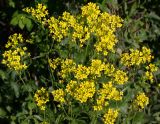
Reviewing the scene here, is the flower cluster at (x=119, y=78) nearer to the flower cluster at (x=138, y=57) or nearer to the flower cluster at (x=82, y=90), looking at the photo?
the flower cluster at (x=138, y=57)

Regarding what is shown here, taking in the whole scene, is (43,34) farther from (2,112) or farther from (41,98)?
(2,112)

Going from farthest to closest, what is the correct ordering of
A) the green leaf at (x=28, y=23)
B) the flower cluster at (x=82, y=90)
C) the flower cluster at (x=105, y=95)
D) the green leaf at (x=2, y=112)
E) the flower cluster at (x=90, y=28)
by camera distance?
the green leaf at (x=2, y=112) → the green leaf at (x=28, y=23) → the flower cluster at (x=90, y=28) → the flower cluster at (x=105, y=95) → the flower cluster at (x=82, y=90)

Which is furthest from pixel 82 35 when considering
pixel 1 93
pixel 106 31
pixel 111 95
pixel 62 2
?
pixel 1 93

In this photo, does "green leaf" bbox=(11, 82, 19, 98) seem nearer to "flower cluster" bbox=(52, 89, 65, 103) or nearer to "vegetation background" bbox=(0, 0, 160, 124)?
"vegetation background" bbox=(0, 0, 160, 124)

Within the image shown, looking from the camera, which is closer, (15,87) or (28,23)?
(28,23)

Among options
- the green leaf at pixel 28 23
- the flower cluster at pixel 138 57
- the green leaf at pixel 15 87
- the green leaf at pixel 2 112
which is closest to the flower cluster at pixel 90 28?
the flower cluster at pixel 138 57

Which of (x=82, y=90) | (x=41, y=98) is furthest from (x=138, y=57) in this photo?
(x=41, y=98)

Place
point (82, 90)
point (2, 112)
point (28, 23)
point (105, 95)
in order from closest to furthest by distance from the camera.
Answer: point (82, 90)
point (105, 95)
point (28, 23)
point (2, 112)

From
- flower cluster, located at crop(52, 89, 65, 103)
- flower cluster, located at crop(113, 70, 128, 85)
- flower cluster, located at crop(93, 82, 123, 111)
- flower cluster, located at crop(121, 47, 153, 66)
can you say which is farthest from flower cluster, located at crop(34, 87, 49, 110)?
flower cluster, located at crop(121, 47, 153, 66)

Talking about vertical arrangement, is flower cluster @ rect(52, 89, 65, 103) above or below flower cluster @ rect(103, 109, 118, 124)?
above
